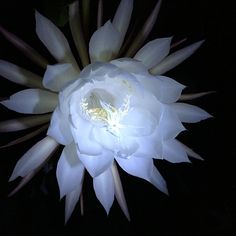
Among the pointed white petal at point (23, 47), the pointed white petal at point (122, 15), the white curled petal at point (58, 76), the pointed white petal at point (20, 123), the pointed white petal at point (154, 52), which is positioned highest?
the pointed white petal at point (23, 47)

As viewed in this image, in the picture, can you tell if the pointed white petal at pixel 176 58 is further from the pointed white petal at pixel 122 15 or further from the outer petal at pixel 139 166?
the outer petal at pixel 139 166

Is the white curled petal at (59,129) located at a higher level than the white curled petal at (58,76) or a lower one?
lower

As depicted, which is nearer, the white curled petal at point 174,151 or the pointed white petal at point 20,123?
the pointed white petal at point 20,123

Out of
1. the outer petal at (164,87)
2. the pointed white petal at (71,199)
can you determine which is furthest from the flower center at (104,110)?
the pointed white petal at (71,199)

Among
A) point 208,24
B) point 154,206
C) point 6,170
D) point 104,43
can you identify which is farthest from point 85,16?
point 154,206

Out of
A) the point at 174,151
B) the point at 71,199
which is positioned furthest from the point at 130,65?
the point at 71,199

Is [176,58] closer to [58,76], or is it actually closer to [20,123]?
[58,76]

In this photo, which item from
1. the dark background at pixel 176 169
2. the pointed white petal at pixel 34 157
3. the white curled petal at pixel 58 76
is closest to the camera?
the white curled petal at pixel 58 76

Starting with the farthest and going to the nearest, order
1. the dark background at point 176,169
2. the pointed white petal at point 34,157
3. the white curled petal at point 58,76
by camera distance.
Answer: the dark background at point 176,169, the pointed white petal at point 34,157, the white curled petal at point 58,76
